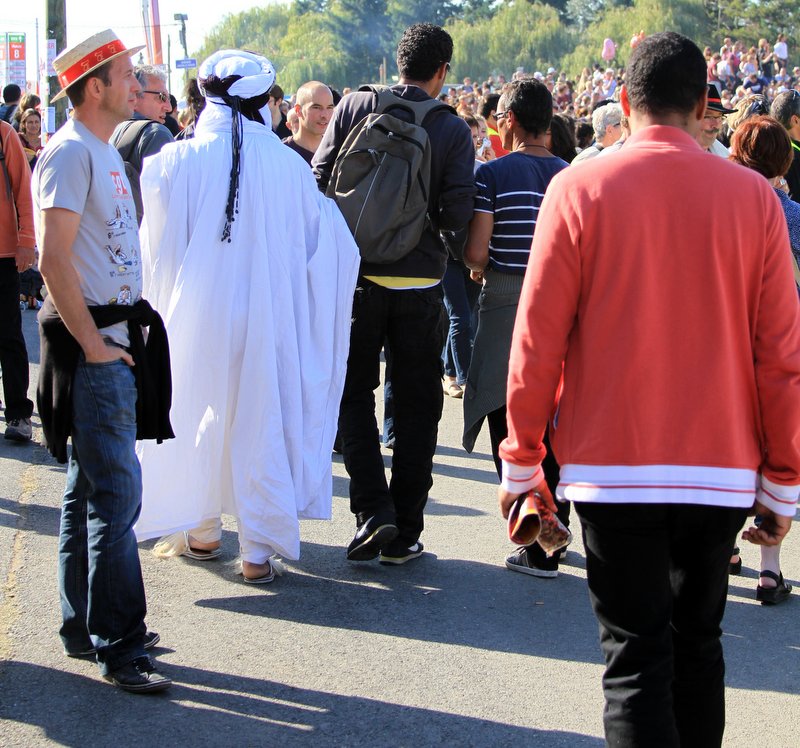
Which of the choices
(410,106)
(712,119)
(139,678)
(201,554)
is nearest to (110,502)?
(139,678)

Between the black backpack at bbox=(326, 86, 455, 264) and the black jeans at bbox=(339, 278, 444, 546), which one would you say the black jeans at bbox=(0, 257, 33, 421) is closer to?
the black jeans at bbox=(339, 278, 444, 546)

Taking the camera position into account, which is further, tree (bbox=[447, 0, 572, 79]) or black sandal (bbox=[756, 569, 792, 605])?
tree (bbox=[447, 0, 572, 79])

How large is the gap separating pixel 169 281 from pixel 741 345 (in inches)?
99.3

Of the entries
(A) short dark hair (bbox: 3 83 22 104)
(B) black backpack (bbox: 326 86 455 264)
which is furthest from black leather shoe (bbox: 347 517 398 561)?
(A) short dark hair (bbox: 3 83 22 104)

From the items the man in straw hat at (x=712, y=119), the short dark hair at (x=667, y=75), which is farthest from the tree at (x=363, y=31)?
the short dark hair at (x=667, y=75)

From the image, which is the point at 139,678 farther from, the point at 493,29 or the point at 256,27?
the point at 256,27

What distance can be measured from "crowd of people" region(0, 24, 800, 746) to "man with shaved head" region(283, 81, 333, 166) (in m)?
0.04

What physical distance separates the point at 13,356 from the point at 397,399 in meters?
3.18

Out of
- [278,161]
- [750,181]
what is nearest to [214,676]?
[278,161]

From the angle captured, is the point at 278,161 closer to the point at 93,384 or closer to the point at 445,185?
the point at 445,185

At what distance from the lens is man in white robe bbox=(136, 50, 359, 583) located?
4.44 meters

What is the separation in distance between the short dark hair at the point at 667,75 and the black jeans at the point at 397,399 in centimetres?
224

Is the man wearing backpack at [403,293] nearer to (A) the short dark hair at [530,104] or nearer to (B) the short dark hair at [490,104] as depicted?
(A) the short dark hair at [530,104]

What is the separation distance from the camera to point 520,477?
2.81 metres
